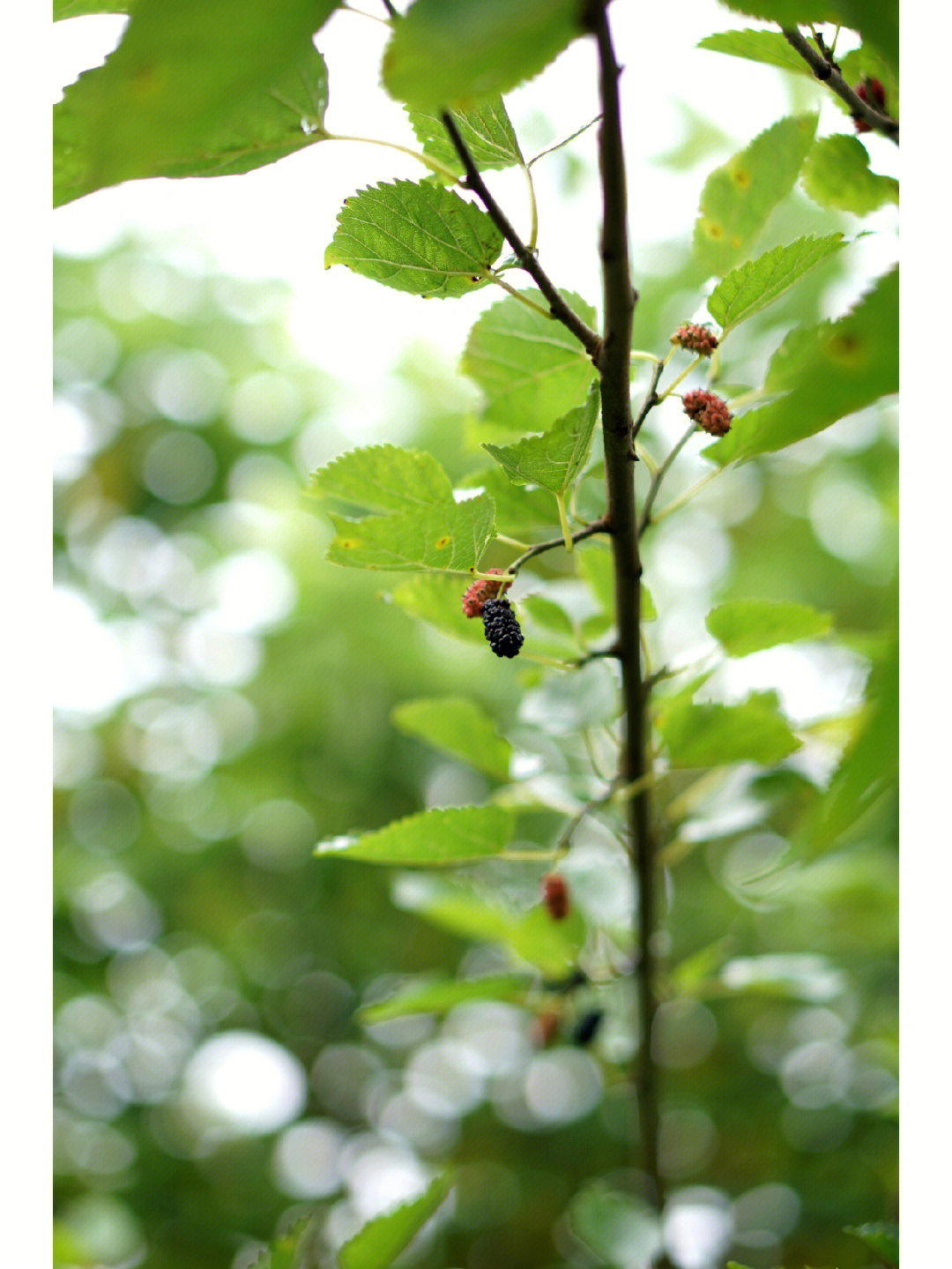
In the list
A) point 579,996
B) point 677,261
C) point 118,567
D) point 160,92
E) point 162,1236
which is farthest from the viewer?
point 118,567

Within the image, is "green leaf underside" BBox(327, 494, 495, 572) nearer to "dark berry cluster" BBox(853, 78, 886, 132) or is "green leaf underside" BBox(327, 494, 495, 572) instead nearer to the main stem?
the main stem

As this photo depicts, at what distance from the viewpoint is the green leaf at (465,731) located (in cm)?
45

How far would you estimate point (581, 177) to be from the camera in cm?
114

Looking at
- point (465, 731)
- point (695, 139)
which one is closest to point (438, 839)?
point (465, 731)

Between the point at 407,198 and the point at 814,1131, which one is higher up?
the point at 407,198

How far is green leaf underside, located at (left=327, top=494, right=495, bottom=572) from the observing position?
28cm

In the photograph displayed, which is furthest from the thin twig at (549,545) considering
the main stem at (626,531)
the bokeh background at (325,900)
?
the bokeh background at (325,900)

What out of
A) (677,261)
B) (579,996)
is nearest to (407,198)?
(579,996)

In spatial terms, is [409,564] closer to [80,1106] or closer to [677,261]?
[677,261]

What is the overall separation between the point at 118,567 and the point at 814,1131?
140 centimetres

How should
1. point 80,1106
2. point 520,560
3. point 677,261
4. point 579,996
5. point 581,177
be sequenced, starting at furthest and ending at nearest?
point 80,1106, point 677,261, point 581,177, point 579,996, point 520,560

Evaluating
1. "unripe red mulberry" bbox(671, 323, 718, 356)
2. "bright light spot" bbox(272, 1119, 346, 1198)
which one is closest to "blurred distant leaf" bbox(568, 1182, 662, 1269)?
"unripe red mulberry" bbox(671, 323, 718, 356)

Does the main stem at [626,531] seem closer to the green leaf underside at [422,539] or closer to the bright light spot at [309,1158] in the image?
the green leaf underside at [422,539]

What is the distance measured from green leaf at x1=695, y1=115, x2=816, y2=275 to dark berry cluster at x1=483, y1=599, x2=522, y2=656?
18cm
